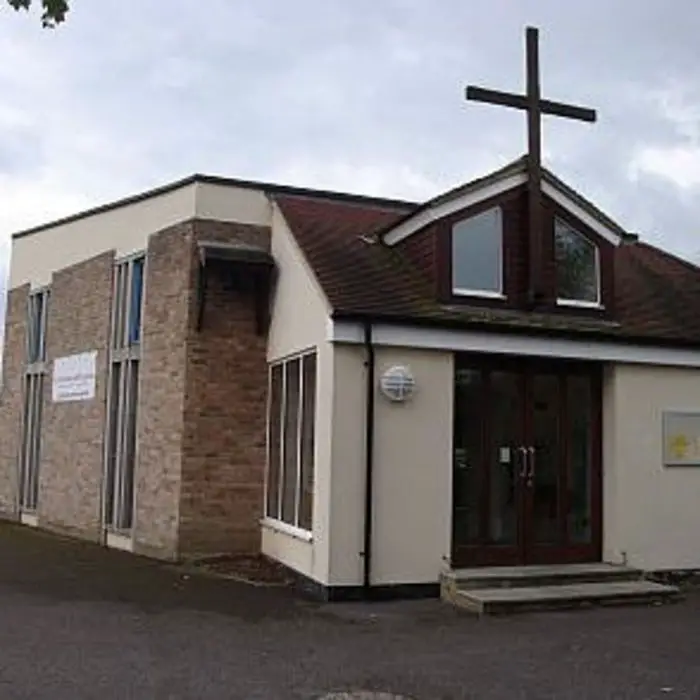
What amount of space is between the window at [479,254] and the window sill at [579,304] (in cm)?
88

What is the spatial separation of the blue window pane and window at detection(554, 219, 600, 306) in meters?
6.46

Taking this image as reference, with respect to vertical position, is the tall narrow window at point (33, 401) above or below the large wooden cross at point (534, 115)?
below

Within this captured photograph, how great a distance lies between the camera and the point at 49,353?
19797 millimetres

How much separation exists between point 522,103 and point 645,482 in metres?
5.03

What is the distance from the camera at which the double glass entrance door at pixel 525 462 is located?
41.8 feet

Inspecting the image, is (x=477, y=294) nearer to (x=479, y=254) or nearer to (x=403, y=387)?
(x=479, y=254)

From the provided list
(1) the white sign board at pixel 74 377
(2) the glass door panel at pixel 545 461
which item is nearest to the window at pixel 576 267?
(2) the glass door panel at pixel 545 461

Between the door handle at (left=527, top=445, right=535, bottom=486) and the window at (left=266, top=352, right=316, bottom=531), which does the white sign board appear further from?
the door handle at (left=527, top=445, right=535, bottom=486)

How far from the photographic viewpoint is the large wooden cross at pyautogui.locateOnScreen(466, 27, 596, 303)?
13.3m

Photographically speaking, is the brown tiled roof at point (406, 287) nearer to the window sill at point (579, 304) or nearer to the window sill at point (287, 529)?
the window sill at point (579, 304)

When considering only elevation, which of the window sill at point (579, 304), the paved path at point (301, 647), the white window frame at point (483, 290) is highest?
the white window frame at point (483, 290)

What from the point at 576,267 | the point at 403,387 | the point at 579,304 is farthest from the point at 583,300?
the point at 403,387

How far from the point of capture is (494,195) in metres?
13.5

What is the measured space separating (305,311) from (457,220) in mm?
2197
